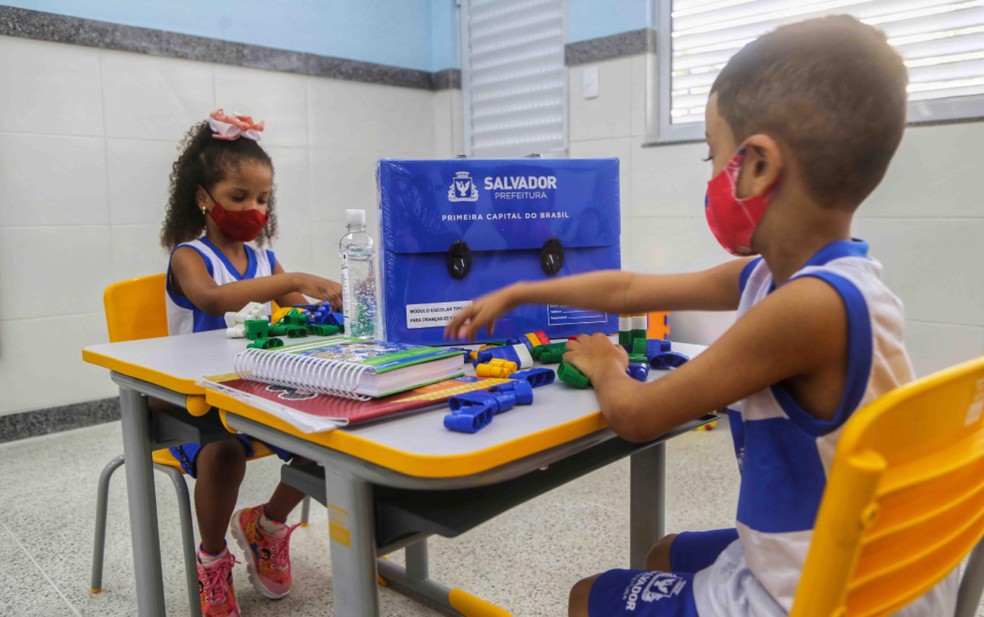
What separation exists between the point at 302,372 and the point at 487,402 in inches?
9.5

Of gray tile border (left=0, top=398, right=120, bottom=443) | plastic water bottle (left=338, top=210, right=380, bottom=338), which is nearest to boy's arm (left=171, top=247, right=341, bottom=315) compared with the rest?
plastic water bottle (left=338, top=210, right=380, bottom=338)

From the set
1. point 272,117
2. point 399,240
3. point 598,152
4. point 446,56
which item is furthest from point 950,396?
point 446,56

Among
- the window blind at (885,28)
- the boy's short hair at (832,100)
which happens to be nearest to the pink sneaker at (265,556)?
the boy's short hair at (832,100)

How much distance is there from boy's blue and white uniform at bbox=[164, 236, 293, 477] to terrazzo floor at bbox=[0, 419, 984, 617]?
1.23 feet

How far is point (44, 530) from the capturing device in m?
2.03

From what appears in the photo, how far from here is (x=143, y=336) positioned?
165 centimetres

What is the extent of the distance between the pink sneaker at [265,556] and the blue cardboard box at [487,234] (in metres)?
0.75

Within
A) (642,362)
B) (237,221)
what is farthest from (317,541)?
(642,362)

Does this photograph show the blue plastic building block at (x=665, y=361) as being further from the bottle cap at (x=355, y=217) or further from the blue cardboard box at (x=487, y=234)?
the bottle cap at (x=355, y=217)

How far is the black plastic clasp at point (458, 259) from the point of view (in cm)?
122

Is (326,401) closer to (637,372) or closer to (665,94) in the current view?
(637,372)

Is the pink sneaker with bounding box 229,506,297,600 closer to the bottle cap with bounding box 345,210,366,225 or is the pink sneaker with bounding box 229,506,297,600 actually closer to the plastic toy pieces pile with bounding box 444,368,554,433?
the bottle cap with bounding box 345,210,366,225

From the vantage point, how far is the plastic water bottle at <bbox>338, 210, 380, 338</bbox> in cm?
130

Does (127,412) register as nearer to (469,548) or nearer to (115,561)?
(115,561)
